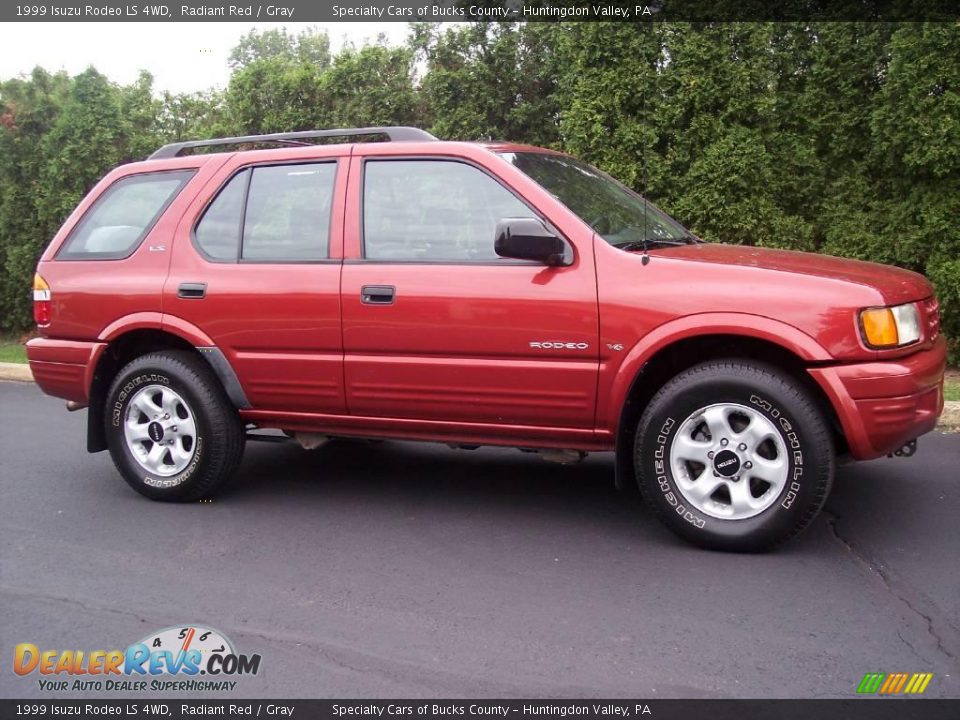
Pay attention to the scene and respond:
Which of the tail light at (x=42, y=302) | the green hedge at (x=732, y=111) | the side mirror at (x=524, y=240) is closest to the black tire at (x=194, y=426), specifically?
the tail light at (x=42, y=302)

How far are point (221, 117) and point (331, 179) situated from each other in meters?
7.29

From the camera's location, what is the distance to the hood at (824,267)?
13.1 feet

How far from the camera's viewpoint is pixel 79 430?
738 cm

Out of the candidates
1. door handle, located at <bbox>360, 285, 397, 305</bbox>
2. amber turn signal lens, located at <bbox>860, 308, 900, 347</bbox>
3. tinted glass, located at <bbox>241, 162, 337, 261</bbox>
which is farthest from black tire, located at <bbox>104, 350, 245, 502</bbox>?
amber turn signal lens, located at <bbox>860, 308, 900, 347</bbox>

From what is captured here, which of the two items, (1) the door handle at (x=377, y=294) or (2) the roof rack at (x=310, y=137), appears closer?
(1) the door handle at (x=377, y=294)

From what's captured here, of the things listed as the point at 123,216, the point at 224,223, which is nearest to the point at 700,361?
the point at 224,223

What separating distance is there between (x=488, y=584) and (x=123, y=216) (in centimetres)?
319

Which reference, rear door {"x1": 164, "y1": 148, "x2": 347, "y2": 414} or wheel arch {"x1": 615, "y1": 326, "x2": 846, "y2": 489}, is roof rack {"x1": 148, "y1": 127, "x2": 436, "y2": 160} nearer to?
rear door {"x1": 164, "y1": 148, "x2": 347, "y2": 414}

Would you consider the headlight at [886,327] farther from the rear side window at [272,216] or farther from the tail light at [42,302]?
the tail light at [42,302]

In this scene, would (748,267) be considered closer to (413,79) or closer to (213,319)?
(213,319)

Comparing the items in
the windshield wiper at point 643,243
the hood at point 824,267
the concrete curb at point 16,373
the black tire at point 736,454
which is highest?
the windshield wiper at point 643,243

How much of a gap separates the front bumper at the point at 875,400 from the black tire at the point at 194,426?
3.09 metres

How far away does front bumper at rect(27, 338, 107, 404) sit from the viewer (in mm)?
5266

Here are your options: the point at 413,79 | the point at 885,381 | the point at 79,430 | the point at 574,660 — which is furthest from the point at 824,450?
the point at 413,79
